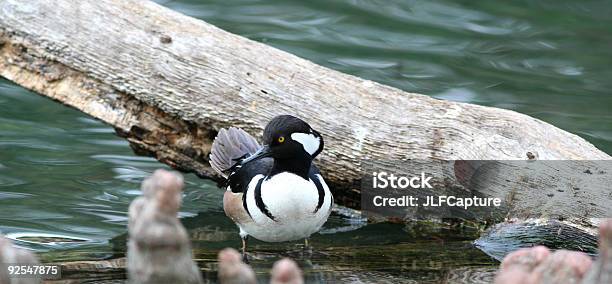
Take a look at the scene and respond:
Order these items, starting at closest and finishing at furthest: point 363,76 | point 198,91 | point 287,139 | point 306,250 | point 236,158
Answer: point 287,139, point 306,250, point 236,158, point 198,91, point 363,76

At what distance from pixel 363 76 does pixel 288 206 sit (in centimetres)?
375

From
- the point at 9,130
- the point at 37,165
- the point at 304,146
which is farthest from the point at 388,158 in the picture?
the point at 9,130

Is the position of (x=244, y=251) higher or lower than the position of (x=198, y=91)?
lower

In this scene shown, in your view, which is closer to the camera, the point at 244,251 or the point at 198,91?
the point at 244,251

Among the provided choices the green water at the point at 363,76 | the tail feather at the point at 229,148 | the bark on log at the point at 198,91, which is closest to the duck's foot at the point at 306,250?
the green water at the point at 363,76

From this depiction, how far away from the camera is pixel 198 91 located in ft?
19.6

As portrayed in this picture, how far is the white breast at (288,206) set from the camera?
5.38m

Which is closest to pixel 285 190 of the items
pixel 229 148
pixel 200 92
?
pixel 229 148

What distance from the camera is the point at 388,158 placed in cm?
576

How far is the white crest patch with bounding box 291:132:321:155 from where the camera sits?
5.39m

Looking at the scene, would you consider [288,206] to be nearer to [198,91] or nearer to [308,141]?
[308,141]

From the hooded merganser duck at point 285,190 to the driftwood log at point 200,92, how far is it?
0.39 m

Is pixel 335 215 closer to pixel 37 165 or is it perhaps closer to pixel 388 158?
pixel 388 158

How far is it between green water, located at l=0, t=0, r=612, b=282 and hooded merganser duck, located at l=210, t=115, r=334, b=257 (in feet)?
0.51
